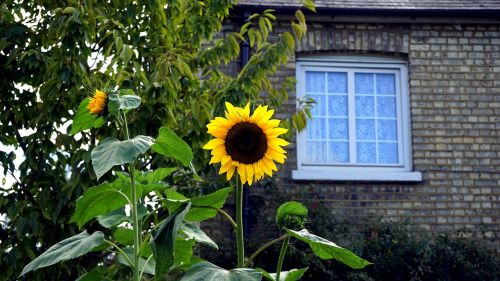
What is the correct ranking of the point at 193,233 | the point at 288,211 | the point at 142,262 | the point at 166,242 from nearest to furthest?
the point at 166,242 → the point at 288,211 → the point at 193,233 → the point at 142,262

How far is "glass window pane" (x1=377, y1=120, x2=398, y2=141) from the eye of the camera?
34.7 feet

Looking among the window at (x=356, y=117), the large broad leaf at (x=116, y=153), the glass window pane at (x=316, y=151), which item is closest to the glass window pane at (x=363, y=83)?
the window at (x=356, y=117)

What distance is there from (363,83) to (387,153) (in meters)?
0.95

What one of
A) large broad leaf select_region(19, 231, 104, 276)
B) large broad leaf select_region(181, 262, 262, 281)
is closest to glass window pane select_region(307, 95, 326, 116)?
large broad leaf select_region(19, 231, 104, 276)

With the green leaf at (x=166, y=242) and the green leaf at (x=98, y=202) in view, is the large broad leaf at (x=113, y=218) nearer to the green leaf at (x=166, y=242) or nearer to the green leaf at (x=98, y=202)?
the green leaf at (x=98, y=202)

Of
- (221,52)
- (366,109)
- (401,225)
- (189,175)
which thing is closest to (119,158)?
(189,175)

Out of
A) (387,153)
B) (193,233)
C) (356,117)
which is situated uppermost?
(356,117)

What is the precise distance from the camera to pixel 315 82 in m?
10.6

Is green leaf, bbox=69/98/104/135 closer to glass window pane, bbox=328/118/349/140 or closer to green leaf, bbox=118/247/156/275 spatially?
green leaf, bbox=118/247/156/275

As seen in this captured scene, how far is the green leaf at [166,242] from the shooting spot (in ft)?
6.99

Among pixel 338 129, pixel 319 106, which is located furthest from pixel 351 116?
pixel 319 106

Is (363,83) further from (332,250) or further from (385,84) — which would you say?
(332,250)

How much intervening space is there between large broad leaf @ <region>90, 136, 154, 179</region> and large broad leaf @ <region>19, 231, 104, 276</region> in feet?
0.98

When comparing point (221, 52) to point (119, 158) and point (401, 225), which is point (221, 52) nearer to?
point (401, 225)
